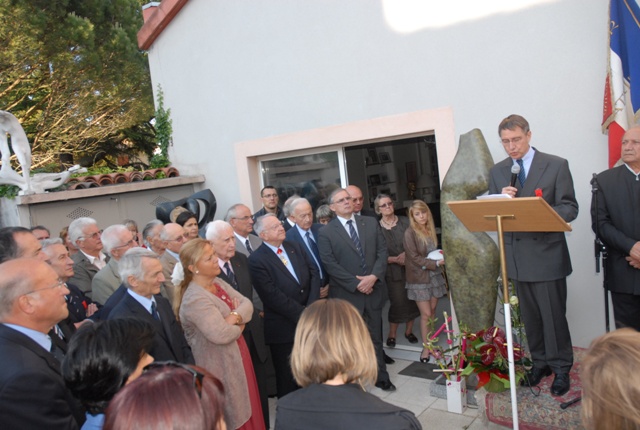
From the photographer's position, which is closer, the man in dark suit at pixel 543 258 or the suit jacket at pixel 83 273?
the man in dark suit at pixel 543 258

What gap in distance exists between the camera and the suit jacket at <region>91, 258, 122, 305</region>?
13.8ft

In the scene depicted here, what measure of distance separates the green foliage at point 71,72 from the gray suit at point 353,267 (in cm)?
869

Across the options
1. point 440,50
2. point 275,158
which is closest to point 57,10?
point 275,158

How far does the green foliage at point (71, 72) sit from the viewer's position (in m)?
10.6

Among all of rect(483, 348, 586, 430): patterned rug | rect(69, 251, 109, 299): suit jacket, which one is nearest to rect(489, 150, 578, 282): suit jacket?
rect(483, 348, 586, 430): patterned rug

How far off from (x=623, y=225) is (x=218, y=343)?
3107mm

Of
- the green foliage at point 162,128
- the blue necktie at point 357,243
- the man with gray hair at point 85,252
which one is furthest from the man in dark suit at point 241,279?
the green foliage at point 162,128

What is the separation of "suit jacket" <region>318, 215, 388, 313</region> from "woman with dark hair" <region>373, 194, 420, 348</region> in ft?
3.18

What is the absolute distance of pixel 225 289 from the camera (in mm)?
3814

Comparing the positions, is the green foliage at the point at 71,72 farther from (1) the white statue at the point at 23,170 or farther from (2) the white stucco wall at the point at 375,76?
(2) the white stucco wall at the point at 375,76

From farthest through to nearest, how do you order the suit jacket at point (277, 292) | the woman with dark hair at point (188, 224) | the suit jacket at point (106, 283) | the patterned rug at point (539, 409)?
the woman with dark hair at point (188, 224)
the suit jacket at point (277, 292)
the suit jacket at point (106, 283)
the patterned rug at point (539, 409)

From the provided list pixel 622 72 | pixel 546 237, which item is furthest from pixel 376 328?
pixel 622 72

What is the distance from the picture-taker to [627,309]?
4.00 meters

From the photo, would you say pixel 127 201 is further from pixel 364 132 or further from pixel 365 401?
pixel 365 401
